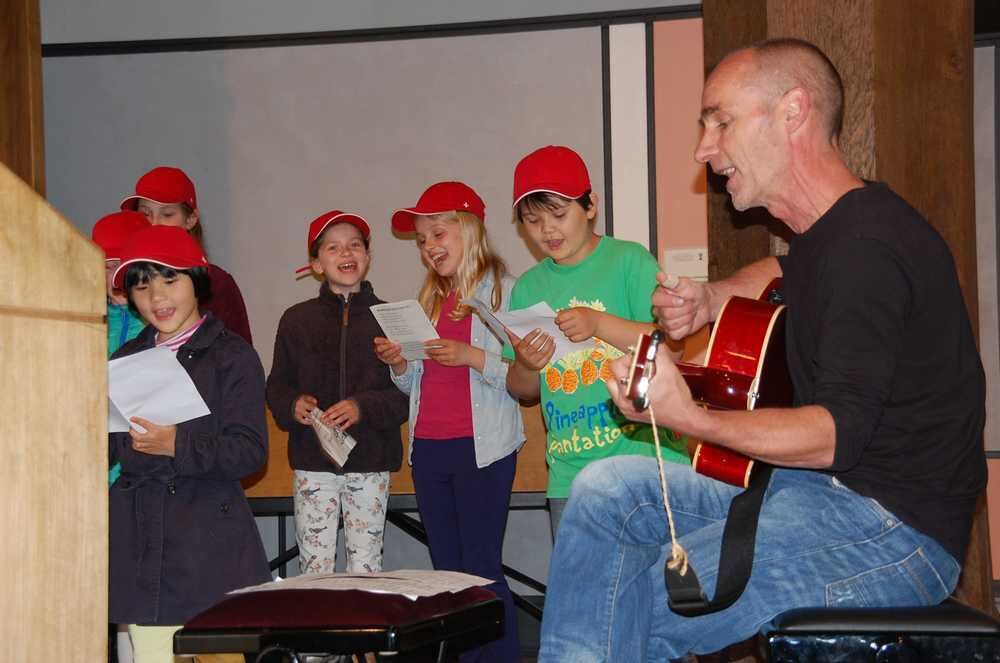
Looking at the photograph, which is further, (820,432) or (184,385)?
(184,385)

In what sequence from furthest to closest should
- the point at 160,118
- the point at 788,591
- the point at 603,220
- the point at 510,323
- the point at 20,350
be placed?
the point at 160,118
the point at 603,220
the point at 510,323
the point at 788,591
the point at 20,350

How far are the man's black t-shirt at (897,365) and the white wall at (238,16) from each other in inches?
137

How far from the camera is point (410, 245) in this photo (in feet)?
16.7

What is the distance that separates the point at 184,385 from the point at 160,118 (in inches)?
116

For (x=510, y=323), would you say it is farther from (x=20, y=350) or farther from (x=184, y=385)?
(x=20, y=350)

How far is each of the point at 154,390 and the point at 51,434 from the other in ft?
3.67

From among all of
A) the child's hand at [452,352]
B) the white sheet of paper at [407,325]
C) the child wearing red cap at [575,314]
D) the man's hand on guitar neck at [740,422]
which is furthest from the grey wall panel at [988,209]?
the man's hand on guitar neck at [740,422]

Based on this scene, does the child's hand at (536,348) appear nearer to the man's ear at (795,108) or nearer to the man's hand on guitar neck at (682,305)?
the man's hand on guitar neck at (682,305)

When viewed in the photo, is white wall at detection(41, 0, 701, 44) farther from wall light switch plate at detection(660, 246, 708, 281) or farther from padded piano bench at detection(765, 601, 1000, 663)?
padded piano bench at detection(765, 601, 1000, 663)

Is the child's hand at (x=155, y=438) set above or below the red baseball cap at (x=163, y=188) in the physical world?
below

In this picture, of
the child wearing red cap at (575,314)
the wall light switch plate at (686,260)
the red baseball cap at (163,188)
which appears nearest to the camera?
the child wearing red cap at (575,314)

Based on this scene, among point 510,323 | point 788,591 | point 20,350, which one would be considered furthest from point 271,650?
point 510,323

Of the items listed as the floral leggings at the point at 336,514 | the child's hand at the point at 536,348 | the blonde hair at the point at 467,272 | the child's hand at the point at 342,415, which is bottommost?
the floral leggings at the point at 336,514

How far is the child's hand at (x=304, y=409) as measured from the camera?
3879 millimetres
